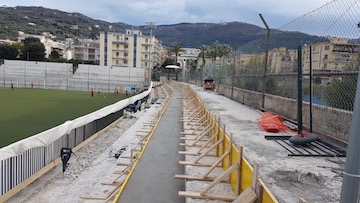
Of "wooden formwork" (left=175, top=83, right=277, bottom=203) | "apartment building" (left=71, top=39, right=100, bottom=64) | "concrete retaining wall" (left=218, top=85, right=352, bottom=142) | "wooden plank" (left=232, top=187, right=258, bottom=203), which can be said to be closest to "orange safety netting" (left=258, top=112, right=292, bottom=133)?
"concrete retaining wall" (left=218, top=85, right=352, bottom=142)

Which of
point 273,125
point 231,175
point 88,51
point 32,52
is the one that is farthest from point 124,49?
point 231,175

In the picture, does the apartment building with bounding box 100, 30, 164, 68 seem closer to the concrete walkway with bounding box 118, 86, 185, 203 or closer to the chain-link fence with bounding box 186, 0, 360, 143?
the chain-link fence with bounding box 186, 0, 360, 143

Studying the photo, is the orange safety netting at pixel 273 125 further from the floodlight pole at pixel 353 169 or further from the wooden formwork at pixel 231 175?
the floodlight pole at pixel 353 169

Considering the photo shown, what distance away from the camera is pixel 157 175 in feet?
25.5

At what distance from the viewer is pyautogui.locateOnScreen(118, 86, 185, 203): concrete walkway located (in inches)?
252

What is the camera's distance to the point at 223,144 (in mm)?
7562

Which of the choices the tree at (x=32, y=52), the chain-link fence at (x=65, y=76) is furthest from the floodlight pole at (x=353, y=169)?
the tree at (x=32, y=52)

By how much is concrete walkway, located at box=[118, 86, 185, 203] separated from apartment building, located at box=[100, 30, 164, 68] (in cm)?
9584

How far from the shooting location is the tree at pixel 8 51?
8556 centimetres

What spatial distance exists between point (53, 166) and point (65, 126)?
148 cm

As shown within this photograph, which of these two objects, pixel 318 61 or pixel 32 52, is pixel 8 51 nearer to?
pixel 32 52

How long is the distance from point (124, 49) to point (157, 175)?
103 meters

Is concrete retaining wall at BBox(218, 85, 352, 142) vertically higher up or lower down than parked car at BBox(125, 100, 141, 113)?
higher up

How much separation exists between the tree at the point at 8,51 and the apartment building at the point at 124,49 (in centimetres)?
2690
